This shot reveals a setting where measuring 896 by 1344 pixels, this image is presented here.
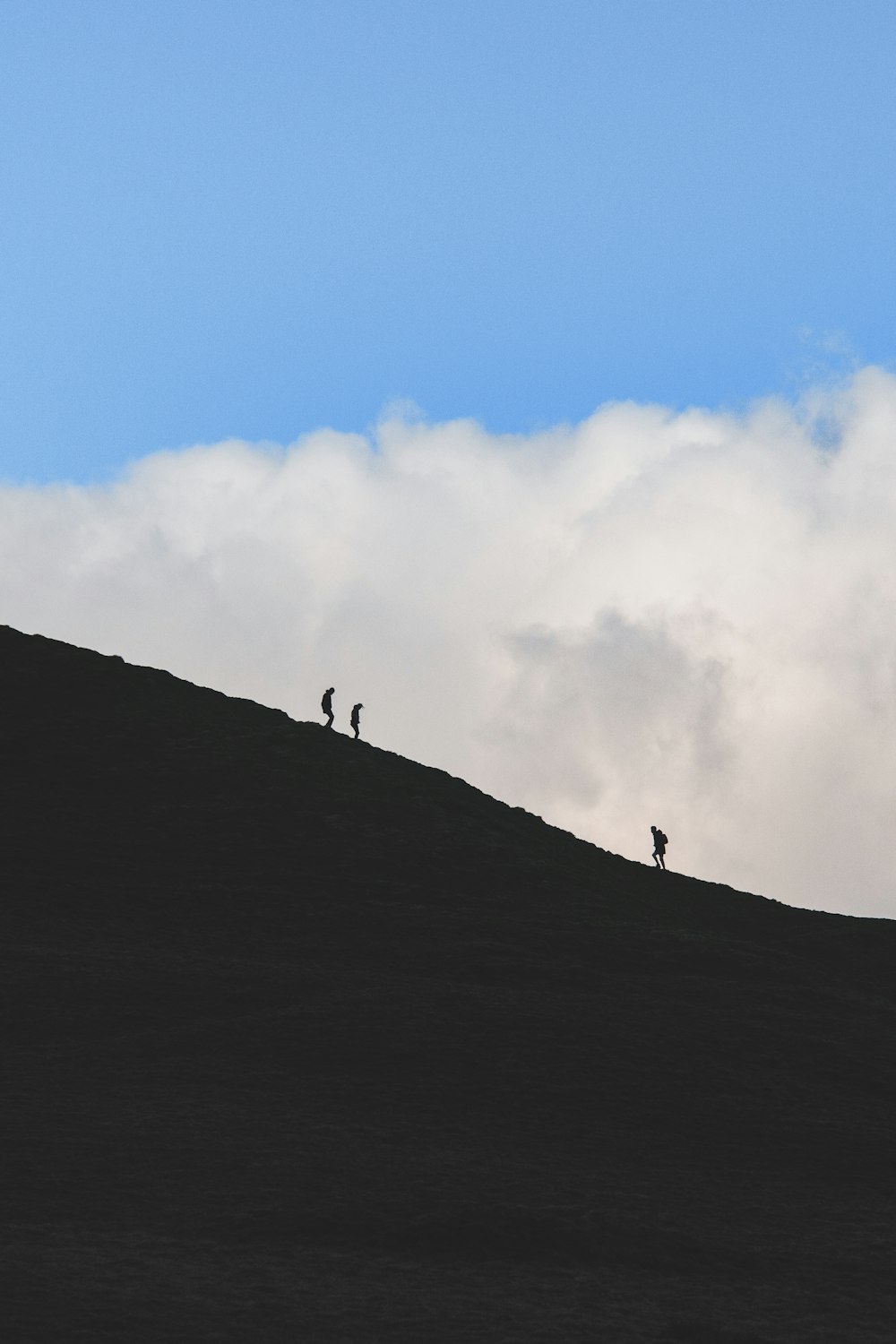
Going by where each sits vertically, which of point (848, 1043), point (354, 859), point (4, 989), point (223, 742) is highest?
point (223, 742)

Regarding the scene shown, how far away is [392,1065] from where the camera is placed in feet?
97.1

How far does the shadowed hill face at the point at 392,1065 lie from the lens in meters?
19.2

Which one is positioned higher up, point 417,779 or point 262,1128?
point 417,779

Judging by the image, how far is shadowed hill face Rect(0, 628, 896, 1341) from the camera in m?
19.2

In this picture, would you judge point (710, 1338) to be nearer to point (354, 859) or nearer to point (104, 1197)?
point (104, 1197)

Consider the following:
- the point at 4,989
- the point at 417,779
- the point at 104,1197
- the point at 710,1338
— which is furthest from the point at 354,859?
the point at 710,1338

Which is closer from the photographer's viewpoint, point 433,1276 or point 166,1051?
point 433,1276

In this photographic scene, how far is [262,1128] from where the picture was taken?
82.5ft

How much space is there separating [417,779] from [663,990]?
20.3 meters

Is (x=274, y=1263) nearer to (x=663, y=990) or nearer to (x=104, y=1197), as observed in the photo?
(x=104, y=1197)

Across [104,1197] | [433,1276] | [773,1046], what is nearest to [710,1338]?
[433,1276]

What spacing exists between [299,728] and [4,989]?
27510mm

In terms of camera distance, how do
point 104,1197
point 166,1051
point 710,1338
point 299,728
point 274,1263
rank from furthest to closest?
1. point 299,728
2. point 166,1051
3. point 104,1197
4. point 274,1263
5. point 710,1338

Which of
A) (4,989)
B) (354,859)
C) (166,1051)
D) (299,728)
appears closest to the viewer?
(166,1051)
